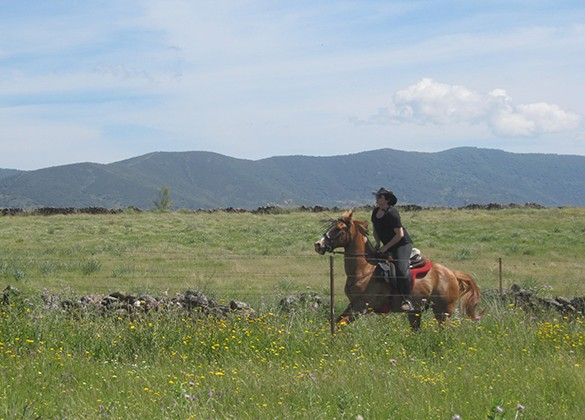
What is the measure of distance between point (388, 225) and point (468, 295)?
180 centimetres

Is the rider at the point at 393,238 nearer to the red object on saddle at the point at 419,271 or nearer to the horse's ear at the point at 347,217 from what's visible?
the red object on saddle at the point at 419,271

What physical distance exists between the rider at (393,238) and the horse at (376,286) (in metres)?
0.15

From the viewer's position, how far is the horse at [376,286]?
44.6 ft

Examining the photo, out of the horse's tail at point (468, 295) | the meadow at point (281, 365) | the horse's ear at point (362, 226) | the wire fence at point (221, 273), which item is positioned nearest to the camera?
the meadow at point (281, 365)

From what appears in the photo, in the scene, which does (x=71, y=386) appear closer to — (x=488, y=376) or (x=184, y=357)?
(x=184, y=357)

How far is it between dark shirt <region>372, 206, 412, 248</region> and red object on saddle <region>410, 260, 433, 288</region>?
1.47ft

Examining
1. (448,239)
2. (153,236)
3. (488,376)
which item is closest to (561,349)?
(488,376)

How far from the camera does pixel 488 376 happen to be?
908 cm

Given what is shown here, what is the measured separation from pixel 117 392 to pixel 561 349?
17.8 feet

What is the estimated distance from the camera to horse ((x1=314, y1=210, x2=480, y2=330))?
1359 centimetres

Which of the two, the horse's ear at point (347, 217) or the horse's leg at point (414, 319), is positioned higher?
the horse's ear at point (347, 217)

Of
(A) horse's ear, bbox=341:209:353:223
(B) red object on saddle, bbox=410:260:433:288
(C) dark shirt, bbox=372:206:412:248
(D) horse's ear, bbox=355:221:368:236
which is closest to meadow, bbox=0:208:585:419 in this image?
(B) red object on saddle, bbox=410:260:433:288

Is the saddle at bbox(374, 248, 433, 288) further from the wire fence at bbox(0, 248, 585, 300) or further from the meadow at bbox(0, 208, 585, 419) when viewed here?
the wire fence at bbox(0, 248, 585, 300)

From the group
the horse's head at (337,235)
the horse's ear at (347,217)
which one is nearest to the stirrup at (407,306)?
the horse's head at (337,235)
